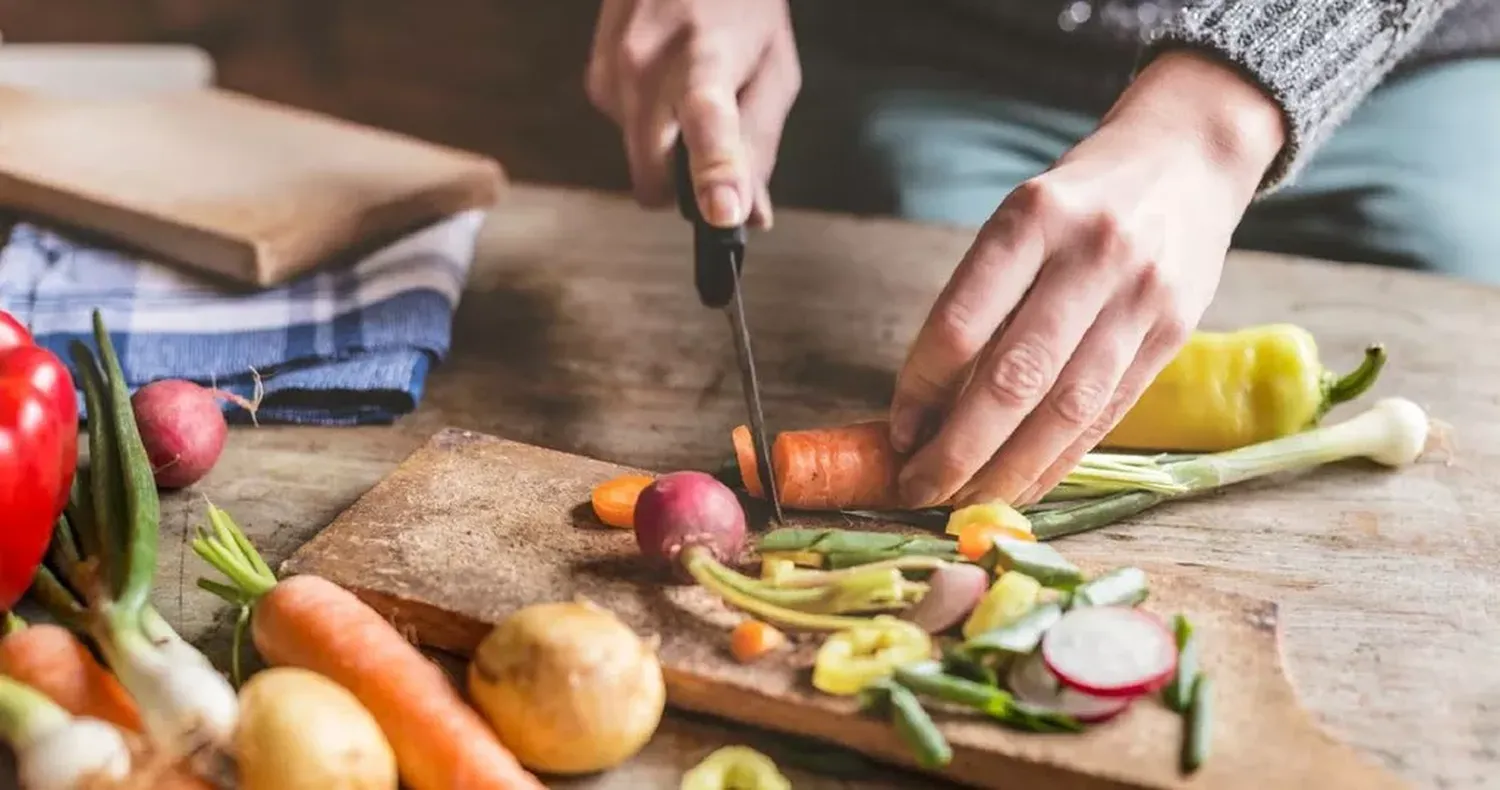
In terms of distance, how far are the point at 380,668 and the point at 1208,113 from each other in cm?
83

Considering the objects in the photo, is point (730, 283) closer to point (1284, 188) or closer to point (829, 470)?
point (829, 470)

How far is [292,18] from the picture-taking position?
132 inches

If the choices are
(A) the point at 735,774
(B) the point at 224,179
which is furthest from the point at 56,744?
(B) the point at 224,179

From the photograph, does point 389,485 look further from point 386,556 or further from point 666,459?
point 666,459

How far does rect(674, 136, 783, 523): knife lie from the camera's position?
1146 millimetres

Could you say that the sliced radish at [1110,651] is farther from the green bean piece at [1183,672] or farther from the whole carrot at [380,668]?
the whole carrot at [380,668]

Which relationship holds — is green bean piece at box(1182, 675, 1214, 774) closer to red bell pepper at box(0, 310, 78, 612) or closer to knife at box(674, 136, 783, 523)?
knife at box(674, 136, 783, 523)

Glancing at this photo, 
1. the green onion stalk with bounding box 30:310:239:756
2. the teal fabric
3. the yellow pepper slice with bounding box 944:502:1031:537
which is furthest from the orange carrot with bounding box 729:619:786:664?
the teal fabric

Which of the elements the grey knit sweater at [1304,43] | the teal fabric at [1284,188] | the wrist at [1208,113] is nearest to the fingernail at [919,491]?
the wrist at [1208,113]

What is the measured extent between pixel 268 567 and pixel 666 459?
366mm

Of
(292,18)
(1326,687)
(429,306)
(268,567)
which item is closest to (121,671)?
(268,567)

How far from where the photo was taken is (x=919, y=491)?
1108 millimetres

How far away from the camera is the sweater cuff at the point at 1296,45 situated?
1.21m

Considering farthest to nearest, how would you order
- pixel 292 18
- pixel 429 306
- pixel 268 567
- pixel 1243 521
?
pixel 292 18
pixel 429 306
pixel 1243 521
pixel 268 567
